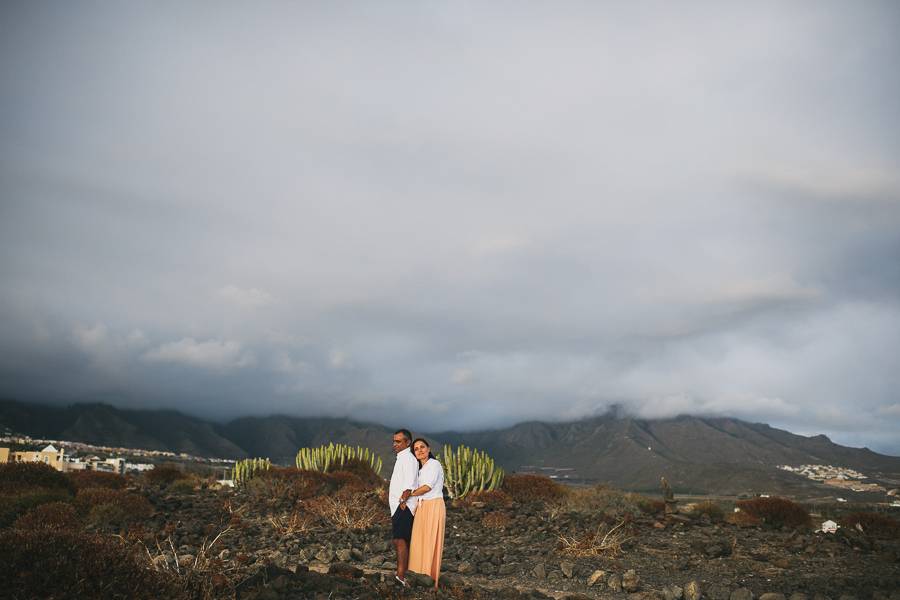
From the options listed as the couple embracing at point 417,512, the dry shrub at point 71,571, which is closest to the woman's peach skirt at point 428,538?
the couple embracing at point 417,512

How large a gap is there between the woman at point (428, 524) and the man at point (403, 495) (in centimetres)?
8

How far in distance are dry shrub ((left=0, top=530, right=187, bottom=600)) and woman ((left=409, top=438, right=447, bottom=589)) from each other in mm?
3429

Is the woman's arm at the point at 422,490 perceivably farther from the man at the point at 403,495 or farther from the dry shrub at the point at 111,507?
the dry shrub at the point at 111,507

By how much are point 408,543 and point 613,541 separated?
224 inches

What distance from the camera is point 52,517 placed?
1302 cm

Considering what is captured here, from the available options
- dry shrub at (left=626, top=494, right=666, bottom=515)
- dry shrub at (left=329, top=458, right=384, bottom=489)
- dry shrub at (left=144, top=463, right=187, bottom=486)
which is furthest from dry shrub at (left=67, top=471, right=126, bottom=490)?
dry shrub at (left=626, top=494, right=666, bottom=515)

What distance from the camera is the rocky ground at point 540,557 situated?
830 cm

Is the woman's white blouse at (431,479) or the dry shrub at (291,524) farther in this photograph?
the dry shrub at (291,524)

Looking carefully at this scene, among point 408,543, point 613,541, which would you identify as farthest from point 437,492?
point 613,541

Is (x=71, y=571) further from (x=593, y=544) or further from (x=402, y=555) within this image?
(x=593, y=544)

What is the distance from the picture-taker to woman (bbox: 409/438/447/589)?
8328 mm

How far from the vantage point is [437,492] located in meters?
8.42

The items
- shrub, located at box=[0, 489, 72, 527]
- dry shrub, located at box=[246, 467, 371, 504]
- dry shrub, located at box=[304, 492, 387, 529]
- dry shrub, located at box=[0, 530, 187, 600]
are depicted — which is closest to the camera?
dry shrub, located at box=[0, 530, 187, 600]

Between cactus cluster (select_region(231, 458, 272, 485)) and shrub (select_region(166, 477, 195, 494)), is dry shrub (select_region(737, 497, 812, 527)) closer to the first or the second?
cactus cluster (select_region(231, 458, 272, 485))
